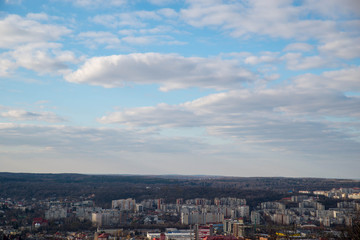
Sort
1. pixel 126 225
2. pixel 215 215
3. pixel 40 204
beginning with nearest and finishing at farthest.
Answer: pixel 126 225
pixel 215 215
pixel 40 204

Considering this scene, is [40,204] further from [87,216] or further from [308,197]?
[308,197]

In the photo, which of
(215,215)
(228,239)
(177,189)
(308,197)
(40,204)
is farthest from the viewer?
(177,189)

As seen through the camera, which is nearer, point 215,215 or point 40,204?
point 215,215

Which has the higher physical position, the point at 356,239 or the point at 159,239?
the point at 356,239

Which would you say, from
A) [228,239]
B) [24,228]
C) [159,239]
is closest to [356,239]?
[228,239]

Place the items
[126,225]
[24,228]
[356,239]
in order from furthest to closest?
[126,225]
[24,228]
[356,239]

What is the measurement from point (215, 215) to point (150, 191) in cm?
3055

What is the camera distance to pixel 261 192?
79.4m

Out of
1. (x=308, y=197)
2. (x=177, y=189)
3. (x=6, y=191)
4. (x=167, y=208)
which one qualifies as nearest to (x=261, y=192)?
(x=308, y=197)

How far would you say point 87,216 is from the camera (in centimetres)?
5209

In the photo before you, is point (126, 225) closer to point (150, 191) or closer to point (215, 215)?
point (215, 215)

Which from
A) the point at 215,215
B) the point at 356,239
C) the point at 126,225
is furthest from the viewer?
the point at 215,215

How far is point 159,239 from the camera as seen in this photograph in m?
33.4

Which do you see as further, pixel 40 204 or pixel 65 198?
pixel 65 198
